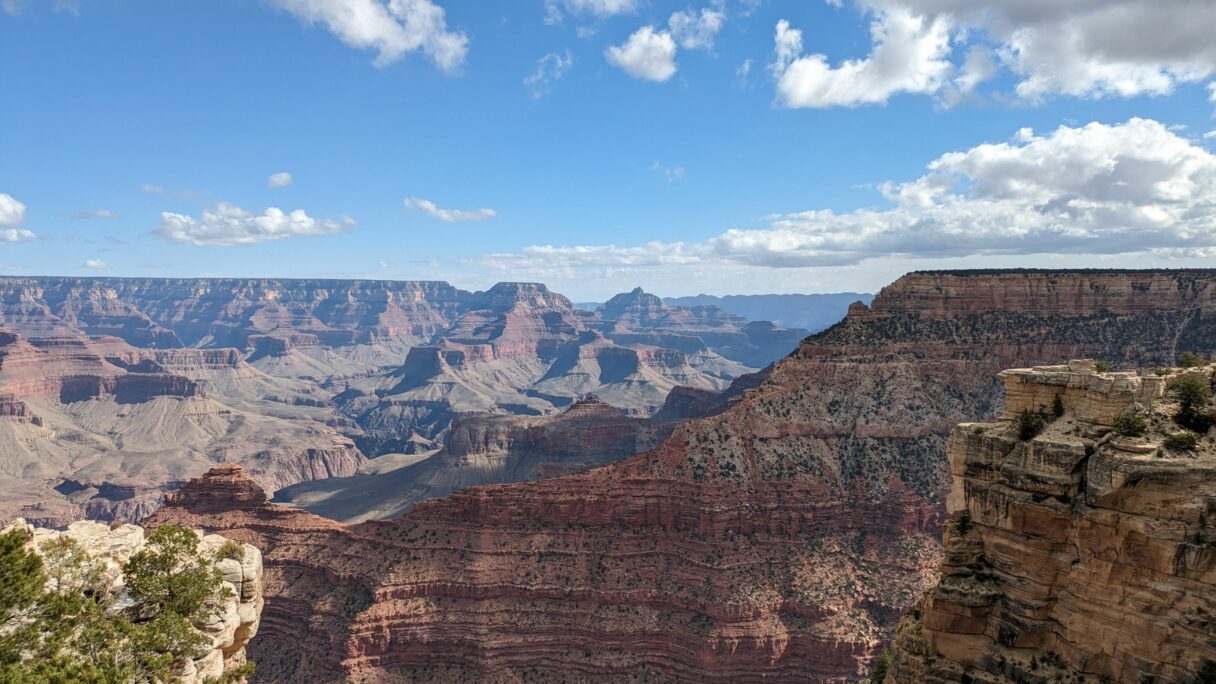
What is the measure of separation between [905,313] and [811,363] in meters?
16.4

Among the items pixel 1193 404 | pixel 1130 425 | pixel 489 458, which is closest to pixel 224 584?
pixel 1130 425

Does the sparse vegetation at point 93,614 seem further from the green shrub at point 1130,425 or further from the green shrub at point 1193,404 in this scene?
the green shrub at point 1193,404

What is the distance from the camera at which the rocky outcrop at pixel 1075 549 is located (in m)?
21.1

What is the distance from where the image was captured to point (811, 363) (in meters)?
86.6

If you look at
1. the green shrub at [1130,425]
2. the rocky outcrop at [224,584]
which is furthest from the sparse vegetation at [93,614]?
the green shrub at [1130,425]

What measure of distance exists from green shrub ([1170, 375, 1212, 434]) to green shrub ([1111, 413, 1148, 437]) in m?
1.39

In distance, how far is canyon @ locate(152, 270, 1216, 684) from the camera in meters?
65.3

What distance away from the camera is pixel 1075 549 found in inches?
930

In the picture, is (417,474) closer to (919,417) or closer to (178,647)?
(919,417)

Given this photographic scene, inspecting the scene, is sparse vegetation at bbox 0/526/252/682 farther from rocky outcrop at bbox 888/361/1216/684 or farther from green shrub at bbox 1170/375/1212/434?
green shrub at bbox 1170/375/1212/434

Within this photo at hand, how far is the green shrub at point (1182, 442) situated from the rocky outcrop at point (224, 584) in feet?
112

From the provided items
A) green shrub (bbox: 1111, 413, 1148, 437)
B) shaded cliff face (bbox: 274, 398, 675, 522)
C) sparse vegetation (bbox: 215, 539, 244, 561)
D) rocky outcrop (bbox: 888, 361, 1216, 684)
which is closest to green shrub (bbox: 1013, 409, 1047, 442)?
rocky outcrop (bbox: 888, 361, 1216, 684)

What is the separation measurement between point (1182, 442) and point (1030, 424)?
491 cm

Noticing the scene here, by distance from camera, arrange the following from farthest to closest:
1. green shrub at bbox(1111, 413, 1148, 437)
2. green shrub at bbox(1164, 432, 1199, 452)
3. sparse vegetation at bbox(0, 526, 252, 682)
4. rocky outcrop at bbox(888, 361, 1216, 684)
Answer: green shrub at bbox(1111, 413, 1148, 437) < sparse vegetation at bbox(0, 526, 252, 682) < green shrub at bbox(1164, 432, 1199, 452) < rocky outcrop at bbox(888, 361, 1216, 684)
